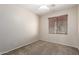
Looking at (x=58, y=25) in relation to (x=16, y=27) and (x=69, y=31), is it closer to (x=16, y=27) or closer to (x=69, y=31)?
(x=69, y=31)

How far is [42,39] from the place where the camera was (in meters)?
2.03

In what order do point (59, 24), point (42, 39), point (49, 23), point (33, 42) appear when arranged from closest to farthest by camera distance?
point (59, 24)
point (49, 23)
point (42, 39)
point (33, 42)

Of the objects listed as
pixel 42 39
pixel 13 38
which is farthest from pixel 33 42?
pixel 13 38

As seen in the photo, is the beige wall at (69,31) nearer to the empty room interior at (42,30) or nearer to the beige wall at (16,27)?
the empty room interior at (42,30)

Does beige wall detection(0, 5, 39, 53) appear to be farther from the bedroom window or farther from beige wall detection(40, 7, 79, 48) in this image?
the bedroom window

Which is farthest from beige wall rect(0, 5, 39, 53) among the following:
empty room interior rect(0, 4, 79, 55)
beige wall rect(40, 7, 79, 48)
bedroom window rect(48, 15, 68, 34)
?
bedroom window rect(48, 15, 68, 34)

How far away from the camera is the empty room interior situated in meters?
1.76

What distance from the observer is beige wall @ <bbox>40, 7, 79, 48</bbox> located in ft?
5.92

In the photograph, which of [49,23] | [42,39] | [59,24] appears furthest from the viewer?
[42,39]

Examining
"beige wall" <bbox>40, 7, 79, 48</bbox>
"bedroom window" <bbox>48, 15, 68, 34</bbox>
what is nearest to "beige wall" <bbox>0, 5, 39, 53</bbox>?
"beige wall" <bbox>40, 7, 79, 48</bbox>

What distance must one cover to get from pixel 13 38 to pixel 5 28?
36cm

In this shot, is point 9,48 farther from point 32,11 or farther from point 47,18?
point 47,18

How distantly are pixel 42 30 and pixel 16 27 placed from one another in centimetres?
81

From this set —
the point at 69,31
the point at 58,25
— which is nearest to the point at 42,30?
the point at 58,25
